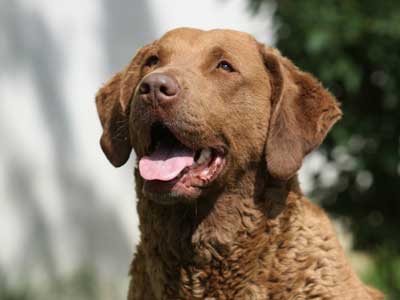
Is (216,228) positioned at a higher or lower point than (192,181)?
lower

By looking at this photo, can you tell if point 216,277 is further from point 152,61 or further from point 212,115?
point 152,61

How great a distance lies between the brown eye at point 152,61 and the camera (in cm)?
544

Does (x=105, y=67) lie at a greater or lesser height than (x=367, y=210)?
greater

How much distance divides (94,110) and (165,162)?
363 cm

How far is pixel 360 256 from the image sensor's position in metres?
9.78

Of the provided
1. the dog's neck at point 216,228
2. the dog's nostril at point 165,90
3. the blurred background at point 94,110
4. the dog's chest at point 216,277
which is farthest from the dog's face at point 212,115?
→ the blurred background at point 94,110

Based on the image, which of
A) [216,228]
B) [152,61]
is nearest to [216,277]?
[216,228]

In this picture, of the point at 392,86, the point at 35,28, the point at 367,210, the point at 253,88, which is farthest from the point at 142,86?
the point at 367,210

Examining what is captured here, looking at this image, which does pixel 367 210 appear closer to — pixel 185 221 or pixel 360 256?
pixel 360 256

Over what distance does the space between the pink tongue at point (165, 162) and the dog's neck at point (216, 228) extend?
0.30m

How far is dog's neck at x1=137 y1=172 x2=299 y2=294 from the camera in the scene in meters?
5.14

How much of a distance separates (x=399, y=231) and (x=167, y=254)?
4490 millimetres

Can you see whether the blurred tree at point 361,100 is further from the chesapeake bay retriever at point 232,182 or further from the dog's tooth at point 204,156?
the dog's tooth at point 204,156

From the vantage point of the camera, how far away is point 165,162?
16.3ft
